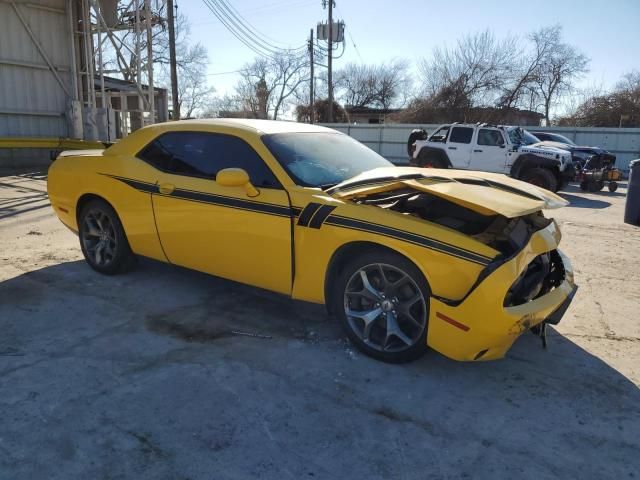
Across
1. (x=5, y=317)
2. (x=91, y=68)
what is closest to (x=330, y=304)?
(x=5, y=317)

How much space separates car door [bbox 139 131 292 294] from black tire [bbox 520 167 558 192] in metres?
10.7

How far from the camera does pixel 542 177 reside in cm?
1294

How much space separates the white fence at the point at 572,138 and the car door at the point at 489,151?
965cm

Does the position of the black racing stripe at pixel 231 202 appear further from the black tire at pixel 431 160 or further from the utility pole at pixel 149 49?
the black tire at pixel 431 160

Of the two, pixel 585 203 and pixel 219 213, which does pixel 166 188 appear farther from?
pixel 585 203

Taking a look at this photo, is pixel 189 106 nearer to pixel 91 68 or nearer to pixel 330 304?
pixel 91 68

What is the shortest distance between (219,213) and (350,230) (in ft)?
3.82

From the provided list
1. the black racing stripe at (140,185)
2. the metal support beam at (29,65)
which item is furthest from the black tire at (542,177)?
the metal support beam at (29,65)

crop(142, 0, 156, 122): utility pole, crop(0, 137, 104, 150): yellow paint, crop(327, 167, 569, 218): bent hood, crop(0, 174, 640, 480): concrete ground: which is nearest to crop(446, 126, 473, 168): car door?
crop(142, 0, 156, 122): utility pole

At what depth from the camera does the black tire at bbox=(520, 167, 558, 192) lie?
41.8 feet

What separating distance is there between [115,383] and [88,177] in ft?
8.31

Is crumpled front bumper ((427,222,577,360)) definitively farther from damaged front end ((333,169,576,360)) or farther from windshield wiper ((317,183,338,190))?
windshield wiper ((317,183,338,190))

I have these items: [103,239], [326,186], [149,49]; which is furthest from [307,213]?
[149,49]

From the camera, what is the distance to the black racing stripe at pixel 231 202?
3576 millimetres
